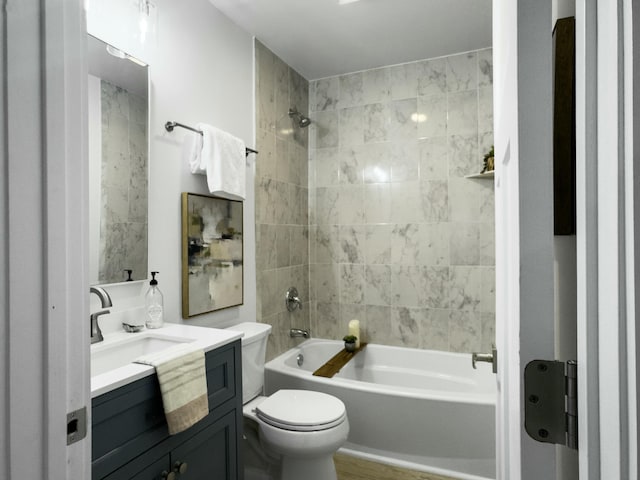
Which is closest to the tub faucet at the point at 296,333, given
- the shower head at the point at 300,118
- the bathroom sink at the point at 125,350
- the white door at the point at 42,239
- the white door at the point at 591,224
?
the bathroom sink at the point at 125,350

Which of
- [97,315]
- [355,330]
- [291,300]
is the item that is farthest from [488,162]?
[97,315]

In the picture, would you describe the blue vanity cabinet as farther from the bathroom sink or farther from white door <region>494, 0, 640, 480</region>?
white door <region>494, 0, 640, 480</region>

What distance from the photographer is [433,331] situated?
2.92 m

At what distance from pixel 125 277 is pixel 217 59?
4.36ft

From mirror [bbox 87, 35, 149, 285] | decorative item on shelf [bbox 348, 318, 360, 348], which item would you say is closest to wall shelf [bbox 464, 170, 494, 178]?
decorative item on shelf [bbox 348, 318, 360, 348]

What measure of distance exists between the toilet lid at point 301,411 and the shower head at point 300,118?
1.91 m

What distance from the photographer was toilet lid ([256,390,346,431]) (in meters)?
1.81

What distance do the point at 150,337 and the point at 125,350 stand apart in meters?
0.11

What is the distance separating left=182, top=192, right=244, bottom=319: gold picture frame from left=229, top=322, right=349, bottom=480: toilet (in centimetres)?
27

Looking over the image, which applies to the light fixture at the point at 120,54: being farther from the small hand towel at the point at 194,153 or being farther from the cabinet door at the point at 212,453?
the cabinet door at the point at 212,453

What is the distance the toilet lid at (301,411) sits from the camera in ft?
5.95

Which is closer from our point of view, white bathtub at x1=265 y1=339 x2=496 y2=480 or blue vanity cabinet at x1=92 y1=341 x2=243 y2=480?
blue vanity cabinet at x1=92 y1=341 x2=243 y2=480

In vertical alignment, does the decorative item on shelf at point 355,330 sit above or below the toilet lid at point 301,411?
above

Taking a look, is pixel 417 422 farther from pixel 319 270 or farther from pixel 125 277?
pixel 125 277
